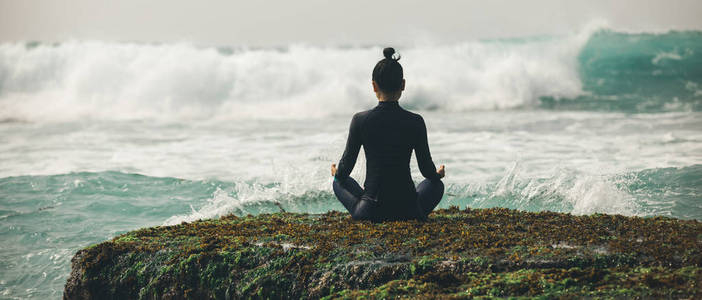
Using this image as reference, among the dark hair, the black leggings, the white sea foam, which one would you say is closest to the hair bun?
the dark hair

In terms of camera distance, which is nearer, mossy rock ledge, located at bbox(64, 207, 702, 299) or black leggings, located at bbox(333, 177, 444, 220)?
mossy rock ledge, located at bbox(64, 207, 702, 299)

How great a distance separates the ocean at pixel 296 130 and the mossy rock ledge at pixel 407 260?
188 centimetres

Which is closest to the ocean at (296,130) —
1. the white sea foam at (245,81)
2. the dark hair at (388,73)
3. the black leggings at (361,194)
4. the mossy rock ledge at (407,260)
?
the white sea foam at (245,81)

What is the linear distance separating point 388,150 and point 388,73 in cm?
55

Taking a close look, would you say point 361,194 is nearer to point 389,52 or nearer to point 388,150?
point 388,150

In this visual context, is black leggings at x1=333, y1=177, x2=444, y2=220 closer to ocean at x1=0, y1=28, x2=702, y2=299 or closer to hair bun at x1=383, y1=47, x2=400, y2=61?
hair bun at x1=383, y1=47, x2=400, y2=61

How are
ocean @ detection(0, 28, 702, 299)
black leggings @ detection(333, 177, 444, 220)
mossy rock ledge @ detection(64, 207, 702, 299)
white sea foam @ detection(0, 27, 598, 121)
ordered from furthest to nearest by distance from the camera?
white sea foam @ detection(0, 27, 598, 121), ocean @ detection(0, 28, 702, 299), black leggings @ detection(333, 177, 444, 220), mossy rock ledge @ detection(64, 207, 702, 299)

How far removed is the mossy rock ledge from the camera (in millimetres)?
3535

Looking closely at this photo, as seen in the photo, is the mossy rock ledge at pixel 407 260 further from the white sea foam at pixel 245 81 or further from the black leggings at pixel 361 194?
the white sea foam at pixel 245 81

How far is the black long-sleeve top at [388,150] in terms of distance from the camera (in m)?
4.54

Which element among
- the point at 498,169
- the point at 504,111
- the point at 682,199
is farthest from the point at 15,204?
the point at 504,111

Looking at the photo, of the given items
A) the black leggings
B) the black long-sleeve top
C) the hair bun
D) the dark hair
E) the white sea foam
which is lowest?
the black leggings

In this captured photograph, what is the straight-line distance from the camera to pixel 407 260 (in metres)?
3.98

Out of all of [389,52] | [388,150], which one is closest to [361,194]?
[388,150]
